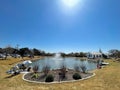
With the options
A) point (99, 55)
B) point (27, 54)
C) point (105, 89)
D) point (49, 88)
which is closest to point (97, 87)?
point (105, 89)

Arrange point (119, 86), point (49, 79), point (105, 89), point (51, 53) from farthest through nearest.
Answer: point (51, 53) < point (49, 79) < point (119, 86) < point (105, 89)

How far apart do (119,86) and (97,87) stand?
189 cm

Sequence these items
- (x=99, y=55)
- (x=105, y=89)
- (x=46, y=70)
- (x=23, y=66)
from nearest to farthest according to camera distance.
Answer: (x=105, y=89)
(x=46, y=70)
(x=23, y=66)
(x=99, y=55)

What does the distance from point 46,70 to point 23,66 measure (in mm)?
8274

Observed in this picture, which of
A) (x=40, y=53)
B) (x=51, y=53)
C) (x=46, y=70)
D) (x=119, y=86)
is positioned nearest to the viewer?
(x=119, y=86)

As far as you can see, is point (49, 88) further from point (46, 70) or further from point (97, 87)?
point (46, 70)

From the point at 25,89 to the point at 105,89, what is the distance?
6121 millimetres

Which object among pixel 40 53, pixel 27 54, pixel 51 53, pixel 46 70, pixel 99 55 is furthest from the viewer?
pixel 51 53

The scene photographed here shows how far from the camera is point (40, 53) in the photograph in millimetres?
119062

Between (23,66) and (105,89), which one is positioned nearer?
(105,89)

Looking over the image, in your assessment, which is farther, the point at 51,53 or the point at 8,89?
the point at 51,53

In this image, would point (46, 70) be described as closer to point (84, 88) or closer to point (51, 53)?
point (84, 88)

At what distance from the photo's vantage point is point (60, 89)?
36.3ft

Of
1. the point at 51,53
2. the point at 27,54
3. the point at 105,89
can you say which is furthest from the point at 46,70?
the point at 51,53
